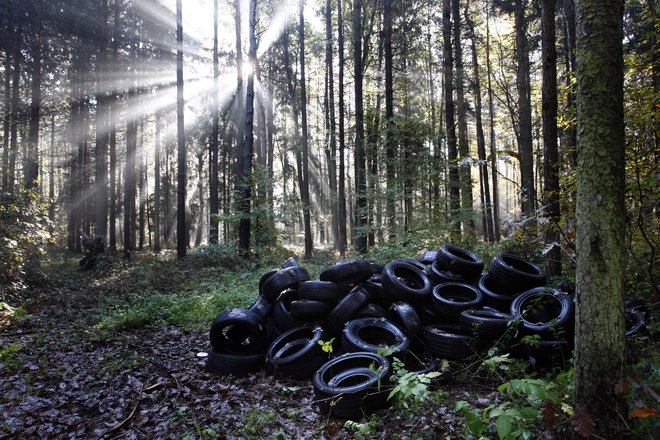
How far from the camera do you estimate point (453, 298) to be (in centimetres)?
650

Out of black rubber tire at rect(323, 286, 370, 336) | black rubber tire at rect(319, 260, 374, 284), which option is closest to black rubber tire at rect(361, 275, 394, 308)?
black rubber tire at rect(319, 260, 374, 284)

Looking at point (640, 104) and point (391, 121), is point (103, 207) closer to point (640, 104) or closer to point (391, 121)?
point (391, 121)

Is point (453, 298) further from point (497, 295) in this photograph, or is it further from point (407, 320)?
point (407, 320)

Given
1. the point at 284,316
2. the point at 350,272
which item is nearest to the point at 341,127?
the point at 350,272

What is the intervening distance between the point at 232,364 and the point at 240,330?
2.90 feet

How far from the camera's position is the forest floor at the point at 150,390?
4.00 metres

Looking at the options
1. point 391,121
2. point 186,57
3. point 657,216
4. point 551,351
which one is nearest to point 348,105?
point 186,57

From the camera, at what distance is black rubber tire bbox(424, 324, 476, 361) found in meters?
4.89

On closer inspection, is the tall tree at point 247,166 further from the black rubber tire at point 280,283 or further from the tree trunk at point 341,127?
the black rubber tire at point 280,283

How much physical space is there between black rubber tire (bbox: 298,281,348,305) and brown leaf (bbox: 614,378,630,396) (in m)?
4.25

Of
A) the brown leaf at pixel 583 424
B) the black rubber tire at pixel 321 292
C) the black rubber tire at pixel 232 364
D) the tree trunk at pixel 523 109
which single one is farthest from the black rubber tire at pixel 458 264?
the tree trunk at pixel 523 109

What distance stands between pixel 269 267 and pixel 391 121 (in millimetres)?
8001

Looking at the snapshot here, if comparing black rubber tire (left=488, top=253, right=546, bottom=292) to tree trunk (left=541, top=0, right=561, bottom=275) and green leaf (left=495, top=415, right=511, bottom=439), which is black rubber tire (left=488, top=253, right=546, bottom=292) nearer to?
tree trunk (left=541, top=0, right=561, bottom=275)

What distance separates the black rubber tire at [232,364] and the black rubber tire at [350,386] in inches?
56.1
